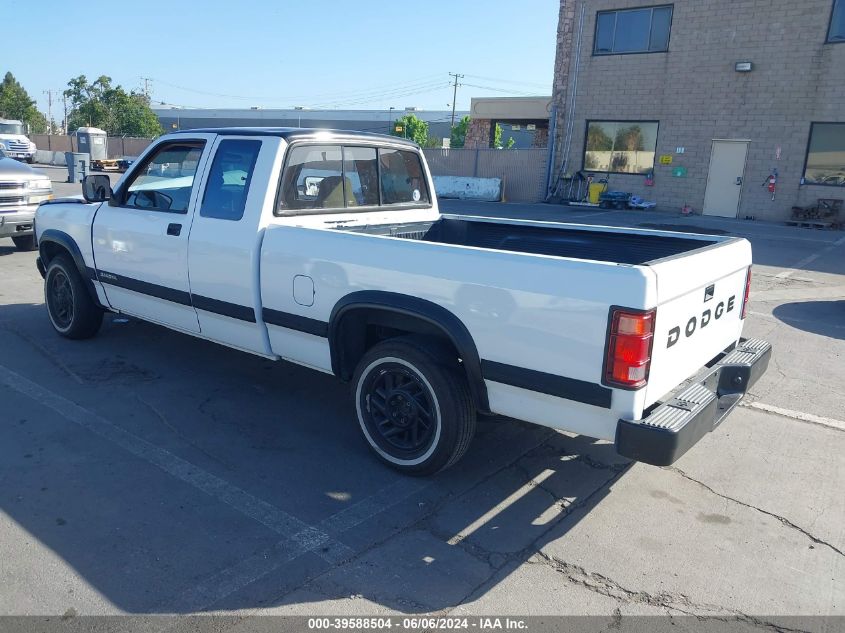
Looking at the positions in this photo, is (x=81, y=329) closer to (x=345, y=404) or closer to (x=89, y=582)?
(x=345, y=404)

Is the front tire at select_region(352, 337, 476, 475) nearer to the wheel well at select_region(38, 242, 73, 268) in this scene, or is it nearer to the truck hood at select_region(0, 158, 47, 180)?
the wheel well at select_region(38, 242, 73, 268)

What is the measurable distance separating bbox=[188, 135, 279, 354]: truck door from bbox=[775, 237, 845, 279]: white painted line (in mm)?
9337

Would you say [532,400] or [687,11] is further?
[687,11]

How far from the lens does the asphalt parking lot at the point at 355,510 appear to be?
292cm

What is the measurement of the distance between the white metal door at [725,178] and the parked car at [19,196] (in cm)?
1833

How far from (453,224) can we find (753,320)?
4387mm

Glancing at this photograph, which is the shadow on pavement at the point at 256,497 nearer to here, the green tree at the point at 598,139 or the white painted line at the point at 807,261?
the white painted line at the point at 807,261

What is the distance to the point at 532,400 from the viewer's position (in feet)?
11.0

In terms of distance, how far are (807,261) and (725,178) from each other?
8.85 meters

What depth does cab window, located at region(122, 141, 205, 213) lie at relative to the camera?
496 centimetres

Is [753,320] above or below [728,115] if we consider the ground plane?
below

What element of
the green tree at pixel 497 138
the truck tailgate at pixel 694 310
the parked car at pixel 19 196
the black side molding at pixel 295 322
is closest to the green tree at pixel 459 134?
the green tree at pixel 497 138

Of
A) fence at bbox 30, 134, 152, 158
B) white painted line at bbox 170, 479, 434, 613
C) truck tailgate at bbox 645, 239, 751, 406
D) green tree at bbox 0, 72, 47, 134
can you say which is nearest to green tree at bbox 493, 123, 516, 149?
fence at bbox 30, 134, 152, 158

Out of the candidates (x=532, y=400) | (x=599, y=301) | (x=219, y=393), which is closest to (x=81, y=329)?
(x=219, y=393)
